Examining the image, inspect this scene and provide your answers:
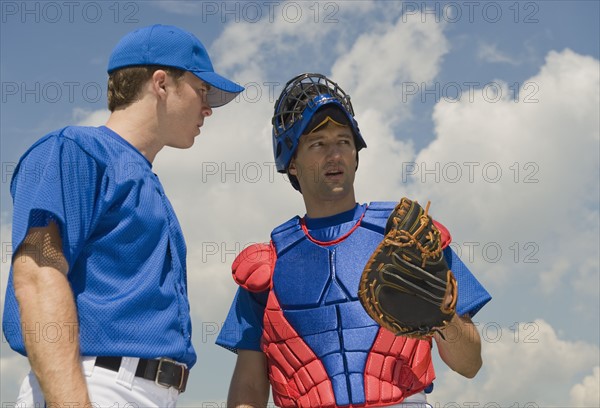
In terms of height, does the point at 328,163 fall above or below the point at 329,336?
above

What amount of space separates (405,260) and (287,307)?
1017mm

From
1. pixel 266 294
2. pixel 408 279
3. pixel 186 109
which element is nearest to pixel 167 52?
pixel 186 109

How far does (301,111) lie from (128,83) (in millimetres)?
1691

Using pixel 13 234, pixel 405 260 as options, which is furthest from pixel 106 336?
pixel 405 260

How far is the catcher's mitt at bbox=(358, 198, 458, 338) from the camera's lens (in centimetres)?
403

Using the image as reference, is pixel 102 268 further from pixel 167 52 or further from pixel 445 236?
pixel 445 236

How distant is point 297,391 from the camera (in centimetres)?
450

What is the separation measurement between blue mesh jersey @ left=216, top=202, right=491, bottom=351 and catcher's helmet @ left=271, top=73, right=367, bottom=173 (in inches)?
20.4

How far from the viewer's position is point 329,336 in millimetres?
4469

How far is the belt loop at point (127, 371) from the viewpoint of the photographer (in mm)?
2994

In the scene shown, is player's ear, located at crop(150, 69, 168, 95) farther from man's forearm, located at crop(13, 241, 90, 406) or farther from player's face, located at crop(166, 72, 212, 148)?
man's forearm, located at crop(13, 241, 90, 406)

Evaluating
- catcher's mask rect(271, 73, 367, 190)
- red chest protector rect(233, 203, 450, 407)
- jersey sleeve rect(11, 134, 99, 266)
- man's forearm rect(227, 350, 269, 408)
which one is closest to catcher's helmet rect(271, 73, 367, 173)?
catcher's mask rect(271, 73, 367, 190)

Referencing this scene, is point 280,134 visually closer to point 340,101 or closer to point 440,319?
point 340,101

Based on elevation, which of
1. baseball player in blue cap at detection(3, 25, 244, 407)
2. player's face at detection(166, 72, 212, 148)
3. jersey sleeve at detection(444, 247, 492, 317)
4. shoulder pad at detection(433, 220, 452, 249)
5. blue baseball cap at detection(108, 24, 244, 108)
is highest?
blue baseball cap at detection(108, 24, 244, 108)
